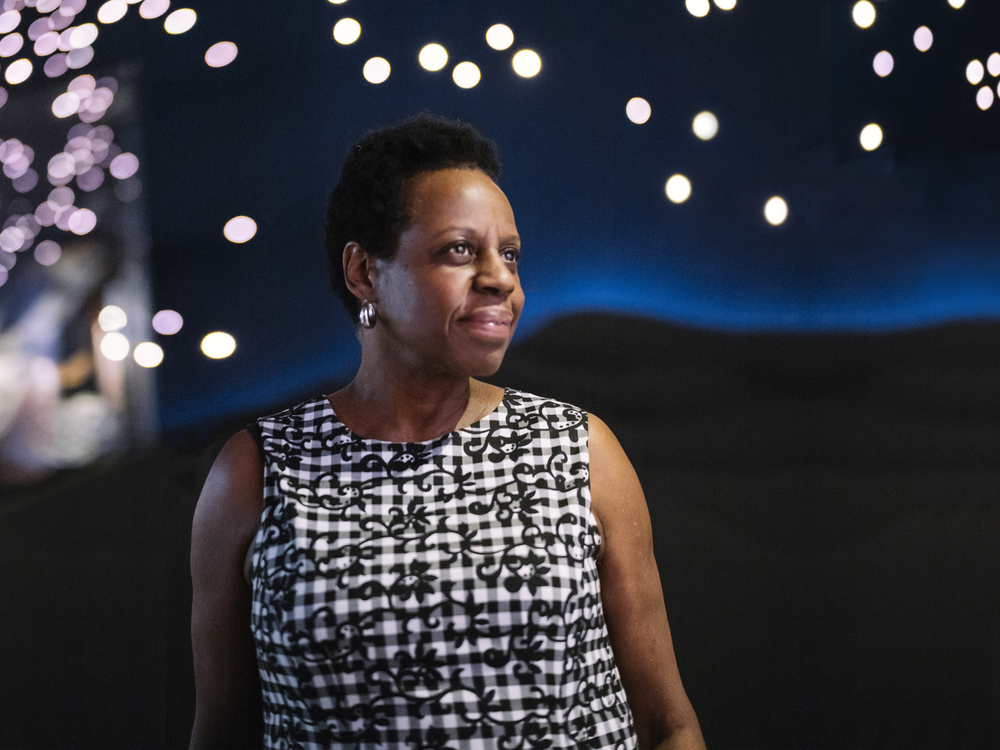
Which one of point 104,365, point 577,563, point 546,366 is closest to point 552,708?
point 577,563

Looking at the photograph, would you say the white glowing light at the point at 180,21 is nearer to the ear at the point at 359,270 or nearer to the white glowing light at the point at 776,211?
the ear at the point at 359,270

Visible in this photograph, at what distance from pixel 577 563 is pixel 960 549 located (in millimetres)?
908

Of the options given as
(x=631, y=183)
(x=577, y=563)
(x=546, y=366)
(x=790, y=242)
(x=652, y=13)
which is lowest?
(x=577, y=563)

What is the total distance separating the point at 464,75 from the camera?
4.96 feet

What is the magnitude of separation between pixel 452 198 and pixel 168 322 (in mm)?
598

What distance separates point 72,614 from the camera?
1.42m

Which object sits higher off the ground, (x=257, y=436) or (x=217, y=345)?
(x=217, y=345)

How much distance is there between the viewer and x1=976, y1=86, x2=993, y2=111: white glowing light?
166 cm

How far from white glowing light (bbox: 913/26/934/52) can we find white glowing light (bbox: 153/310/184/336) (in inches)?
59.4

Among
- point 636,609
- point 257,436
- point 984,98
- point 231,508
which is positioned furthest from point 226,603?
point 984,98

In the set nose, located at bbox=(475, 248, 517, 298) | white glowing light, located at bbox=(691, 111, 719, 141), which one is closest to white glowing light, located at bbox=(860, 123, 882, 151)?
white glowing light, located at bbox=(691, 111, 719, 141)

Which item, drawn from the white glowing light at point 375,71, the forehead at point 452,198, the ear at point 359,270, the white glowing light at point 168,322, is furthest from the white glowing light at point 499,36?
the white glowing light at point 168,322

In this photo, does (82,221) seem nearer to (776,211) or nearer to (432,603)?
(432,603)

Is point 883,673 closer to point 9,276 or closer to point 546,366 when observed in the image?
point 546,366
